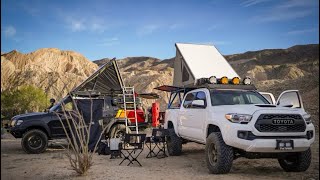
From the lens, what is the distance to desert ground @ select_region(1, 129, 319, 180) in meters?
8.06

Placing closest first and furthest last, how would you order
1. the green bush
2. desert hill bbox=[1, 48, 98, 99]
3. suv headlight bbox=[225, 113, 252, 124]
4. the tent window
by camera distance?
suv headlight bbox=[225, 113, 252, 124] < the tent window < the green bush < desert hill bbox=[1, 48, 98, 99]

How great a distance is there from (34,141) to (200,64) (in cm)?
688

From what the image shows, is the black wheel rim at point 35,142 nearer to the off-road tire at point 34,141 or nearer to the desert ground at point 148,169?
the off-road tire at point 34,141

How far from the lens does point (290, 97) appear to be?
8672 mm

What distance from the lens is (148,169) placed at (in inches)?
360

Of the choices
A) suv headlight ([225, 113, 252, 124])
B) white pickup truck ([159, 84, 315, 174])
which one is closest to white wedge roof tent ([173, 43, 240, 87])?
white pickup truck ([159, 84, 315, 174])

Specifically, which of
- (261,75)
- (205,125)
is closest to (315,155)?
(205,125)

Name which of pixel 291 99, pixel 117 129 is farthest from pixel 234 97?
pixel 117 129

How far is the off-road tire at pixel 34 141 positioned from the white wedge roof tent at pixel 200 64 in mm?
5436

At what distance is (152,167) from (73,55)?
78.1m

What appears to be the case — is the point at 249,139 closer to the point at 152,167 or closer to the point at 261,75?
the point at 152,167

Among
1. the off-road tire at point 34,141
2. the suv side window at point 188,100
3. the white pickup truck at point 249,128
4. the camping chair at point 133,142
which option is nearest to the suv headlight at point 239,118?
the white pickup truck at point 249,128

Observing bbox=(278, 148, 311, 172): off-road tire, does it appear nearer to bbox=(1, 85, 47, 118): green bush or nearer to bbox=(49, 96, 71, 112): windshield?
bbox=(49, 96, 71, 112): windshield

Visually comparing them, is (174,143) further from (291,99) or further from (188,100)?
(291,99)
